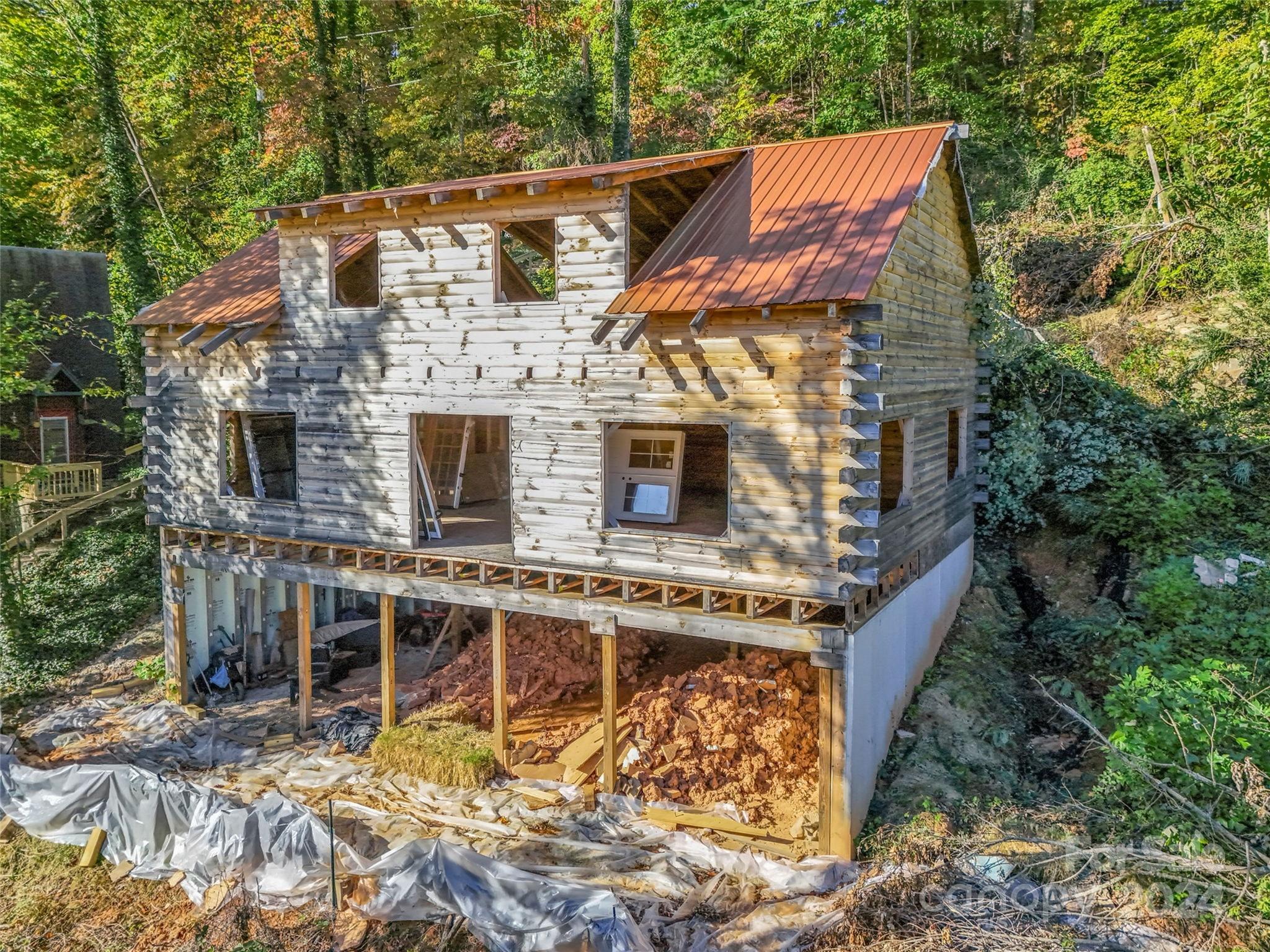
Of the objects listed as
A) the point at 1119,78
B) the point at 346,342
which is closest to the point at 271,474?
the point at 346,342

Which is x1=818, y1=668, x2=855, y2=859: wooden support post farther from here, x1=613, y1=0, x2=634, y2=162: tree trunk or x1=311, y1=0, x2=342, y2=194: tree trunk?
x1=311, y1=0, x2=342, y2=194: tree trunk

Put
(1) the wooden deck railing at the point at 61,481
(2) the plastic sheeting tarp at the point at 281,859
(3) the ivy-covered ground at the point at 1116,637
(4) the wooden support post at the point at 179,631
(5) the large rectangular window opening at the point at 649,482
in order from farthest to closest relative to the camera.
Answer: (1) the wooden deck railing at the point at 61,481, (4) the wooden support post at the point at 179,631, (5) the large rectangular window opening at the point at 649,482, (3) the ivy-covered ground at the point at 1116,637, (2) the plastic sheeting tarp at the point at 281,859

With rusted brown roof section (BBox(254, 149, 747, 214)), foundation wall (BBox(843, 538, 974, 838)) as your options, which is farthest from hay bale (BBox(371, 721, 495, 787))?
rusted brown roof section (BBox(254, 149, 747, 214))

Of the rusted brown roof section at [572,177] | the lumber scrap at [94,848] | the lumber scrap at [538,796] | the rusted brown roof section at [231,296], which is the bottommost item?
the lumber scrap at [94,848]

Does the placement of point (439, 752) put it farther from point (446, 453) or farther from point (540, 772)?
point (446, 453)

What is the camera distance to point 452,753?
34.7ft

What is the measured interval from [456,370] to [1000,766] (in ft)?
30.0

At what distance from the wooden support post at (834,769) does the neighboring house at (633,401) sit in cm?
3

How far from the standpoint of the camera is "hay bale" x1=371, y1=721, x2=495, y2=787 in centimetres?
1043

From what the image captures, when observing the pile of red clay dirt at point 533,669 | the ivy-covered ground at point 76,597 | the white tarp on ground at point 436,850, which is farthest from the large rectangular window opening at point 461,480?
the ivy-covered ground at point 76,597

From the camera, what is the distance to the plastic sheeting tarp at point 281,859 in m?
7.12

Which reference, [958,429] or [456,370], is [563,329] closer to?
[456,370]

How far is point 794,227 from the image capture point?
9.23 m

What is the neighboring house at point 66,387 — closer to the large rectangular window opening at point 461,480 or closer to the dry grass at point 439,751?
the large rectangular window opening at point 461,480
